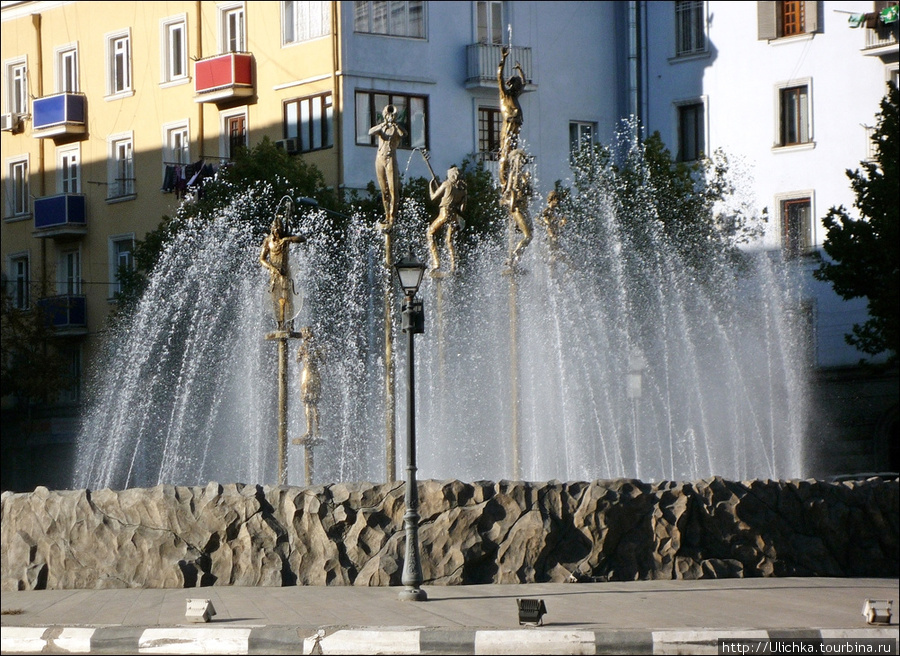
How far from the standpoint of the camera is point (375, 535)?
13.7 m

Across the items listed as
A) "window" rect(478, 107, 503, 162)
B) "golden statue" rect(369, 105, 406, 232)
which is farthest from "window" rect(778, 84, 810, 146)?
"golden statue" rect(369, 105, 406, 232)

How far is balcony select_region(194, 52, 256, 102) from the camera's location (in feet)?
122

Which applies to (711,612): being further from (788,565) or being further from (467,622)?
(788,565)

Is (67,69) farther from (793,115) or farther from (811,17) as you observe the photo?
(811,17)

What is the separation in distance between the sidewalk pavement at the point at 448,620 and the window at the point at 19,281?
30.2 meters

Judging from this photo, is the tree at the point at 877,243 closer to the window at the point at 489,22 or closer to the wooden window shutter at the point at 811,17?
the wooden window shutter at the point at 811,17

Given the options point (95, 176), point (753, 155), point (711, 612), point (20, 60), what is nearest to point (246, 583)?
point (711, 612)

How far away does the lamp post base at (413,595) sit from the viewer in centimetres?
1258

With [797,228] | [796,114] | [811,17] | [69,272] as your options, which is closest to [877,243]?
[797,228]

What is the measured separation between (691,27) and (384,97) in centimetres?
837

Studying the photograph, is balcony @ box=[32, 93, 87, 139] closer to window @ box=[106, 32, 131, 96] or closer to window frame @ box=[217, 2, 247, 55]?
window @ box=[106, 32, 131, 96]

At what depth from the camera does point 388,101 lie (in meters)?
35.8

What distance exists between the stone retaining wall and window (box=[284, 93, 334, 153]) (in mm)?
22186

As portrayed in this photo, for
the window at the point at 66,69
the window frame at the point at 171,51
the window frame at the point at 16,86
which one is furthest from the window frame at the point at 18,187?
the window frame at the point at 171,51
